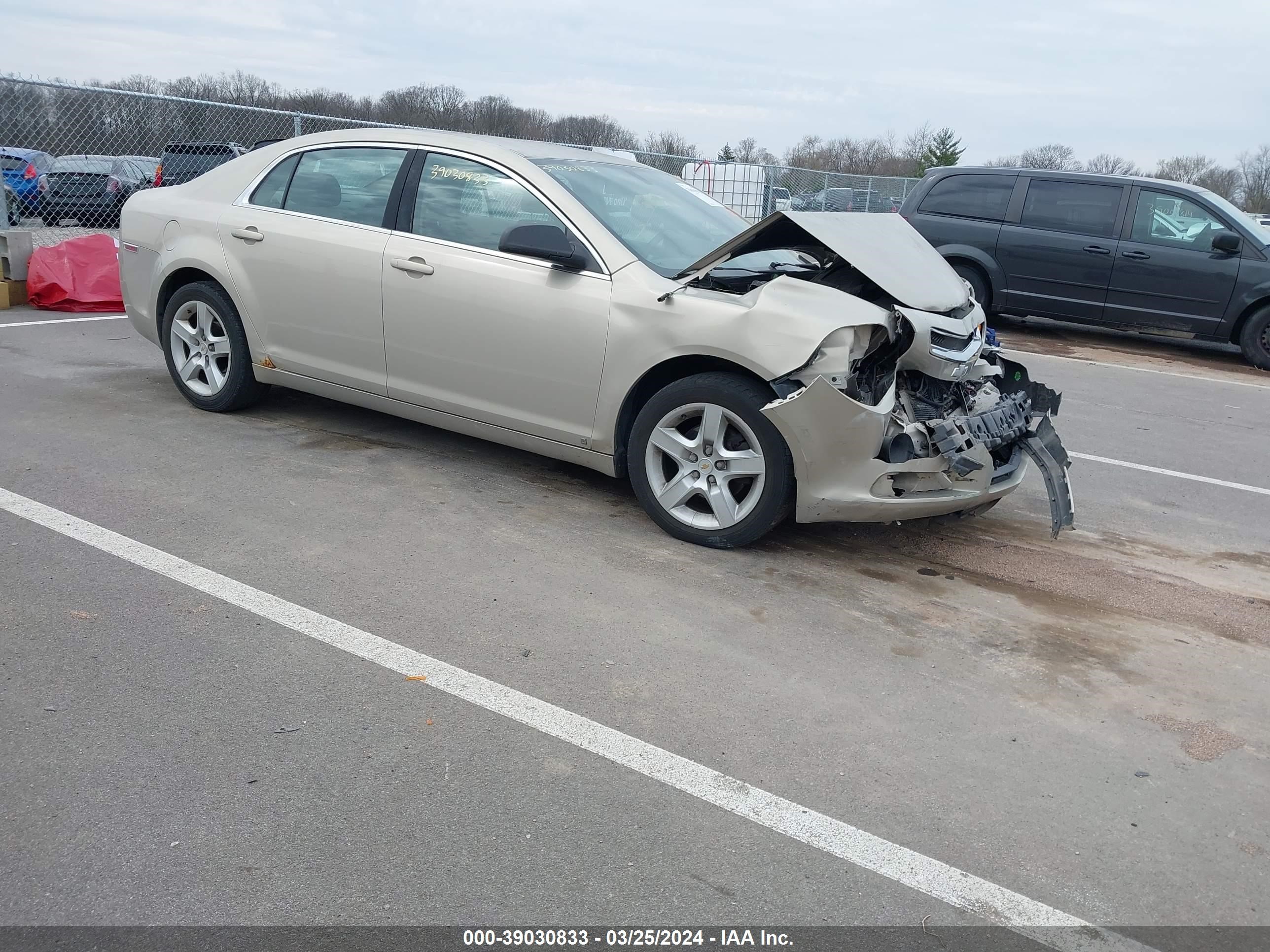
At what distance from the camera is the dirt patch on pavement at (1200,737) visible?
11.1ft

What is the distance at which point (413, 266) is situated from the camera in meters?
5.29

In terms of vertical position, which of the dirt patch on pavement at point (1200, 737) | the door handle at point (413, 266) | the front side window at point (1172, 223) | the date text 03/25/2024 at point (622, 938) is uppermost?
the front side window at point (1172, 223)

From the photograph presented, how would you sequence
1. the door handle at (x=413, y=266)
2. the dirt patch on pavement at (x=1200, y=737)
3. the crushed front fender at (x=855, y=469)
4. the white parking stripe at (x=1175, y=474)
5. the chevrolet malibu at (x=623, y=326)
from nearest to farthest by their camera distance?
the dirt patch on pavement at (x=1200, y=737)
the crushed front fender at (x=855, y=469)
the chevrolet malibu at (x=623, y=326)
the door handle at (x=413, y=266)
the white parking stripe at (x=1175, y=474)

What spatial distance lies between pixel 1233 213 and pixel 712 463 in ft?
31.1

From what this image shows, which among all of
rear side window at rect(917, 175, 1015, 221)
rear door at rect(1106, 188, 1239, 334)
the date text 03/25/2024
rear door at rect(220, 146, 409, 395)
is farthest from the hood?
rear side window at rect(917, 175, 1015, 221)

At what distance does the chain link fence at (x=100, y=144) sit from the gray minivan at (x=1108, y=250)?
202 cm

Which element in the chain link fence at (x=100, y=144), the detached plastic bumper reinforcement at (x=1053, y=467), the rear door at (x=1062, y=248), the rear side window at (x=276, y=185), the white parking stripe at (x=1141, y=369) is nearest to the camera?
the detached plastic bumper reinforcement at (x=1053, y=467)

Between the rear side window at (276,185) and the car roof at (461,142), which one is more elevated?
the car roof at (461,142)

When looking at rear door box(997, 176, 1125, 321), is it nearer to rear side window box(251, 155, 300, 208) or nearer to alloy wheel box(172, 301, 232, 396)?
rear side window box(251, 155, 300, 208)

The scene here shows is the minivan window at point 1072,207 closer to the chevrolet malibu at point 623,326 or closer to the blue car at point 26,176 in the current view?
the chevrolet malibu at point 623,326

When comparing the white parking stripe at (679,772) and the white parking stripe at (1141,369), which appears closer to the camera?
the white parking stripe at (679,772)

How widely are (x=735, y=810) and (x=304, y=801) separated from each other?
1139 mm

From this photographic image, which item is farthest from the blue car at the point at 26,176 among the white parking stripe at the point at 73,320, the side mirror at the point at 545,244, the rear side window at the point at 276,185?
the side mirror at the point at 545,244

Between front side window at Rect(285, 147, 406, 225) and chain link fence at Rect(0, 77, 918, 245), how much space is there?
15.4 feet
